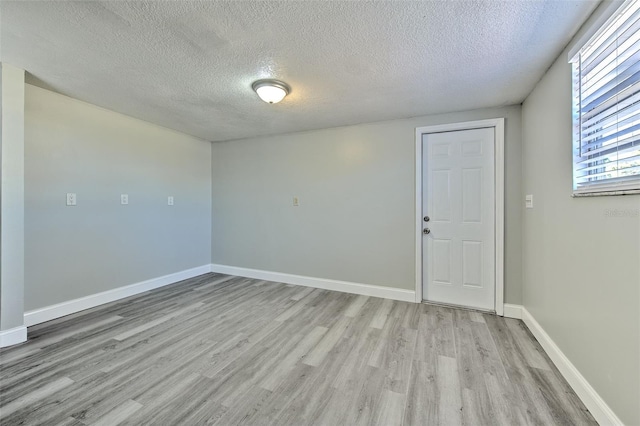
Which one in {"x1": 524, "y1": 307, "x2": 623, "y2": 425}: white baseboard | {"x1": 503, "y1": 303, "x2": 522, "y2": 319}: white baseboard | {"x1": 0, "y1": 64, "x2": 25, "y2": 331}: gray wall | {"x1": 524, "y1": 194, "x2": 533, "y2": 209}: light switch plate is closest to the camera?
{"x1": 524, "y1": 307, "x2": 623, "y2": 425}: white baseboard

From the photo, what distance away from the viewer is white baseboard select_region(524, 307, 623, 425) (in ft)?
4.49

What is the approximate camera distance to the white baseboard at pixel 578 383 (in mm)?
1367

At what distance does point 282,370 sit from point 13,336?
236cm

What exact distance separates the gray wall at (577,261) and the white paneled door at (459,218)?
373mm

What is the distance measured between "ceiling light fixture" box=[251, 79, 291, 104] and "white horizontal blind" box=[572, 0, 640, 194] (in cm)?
210

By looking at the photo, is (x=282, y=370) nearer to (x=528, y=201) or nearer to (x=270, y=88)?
(x=270, y=88)

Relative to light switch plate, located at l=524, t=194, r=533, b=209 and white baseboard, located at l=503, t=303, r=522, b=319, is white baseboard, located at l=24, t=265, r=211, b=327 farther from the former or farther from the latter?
light switch plate, located at l=524, t=194, r=533, b=209

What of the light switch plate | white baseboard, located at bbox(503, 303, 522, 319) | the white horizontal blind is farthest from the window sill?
white baseboard, located at bbox(503, 303, 522, 319)

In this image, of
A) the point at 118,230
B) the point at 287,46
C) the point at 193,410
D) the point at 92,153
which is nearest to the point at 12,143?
the point at 92,153

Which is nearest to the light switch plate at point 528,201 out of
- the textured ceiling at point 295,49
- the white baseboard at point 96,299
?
the textured ceiling at point 295,49

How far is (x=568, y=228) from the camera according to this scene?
179cm

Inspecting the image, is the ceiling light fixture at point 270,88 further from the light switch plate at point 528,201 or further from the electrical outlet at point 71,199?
the light switch plate at point 528,201

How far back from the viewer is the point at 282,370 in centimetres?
189

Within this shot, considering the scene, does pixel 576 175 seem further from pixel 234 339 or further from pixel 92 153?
pixel 92 153
